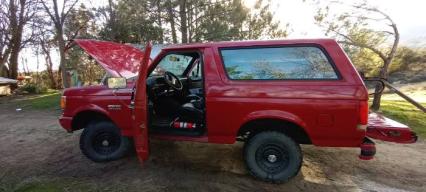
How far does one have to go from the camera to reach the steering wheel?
4.87 meters

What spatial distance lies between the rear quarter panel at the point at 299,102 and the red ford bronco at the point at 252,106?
0.01 meters

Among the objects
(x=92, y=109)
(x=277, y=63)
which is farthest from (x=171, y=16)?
(x=277, y=63)

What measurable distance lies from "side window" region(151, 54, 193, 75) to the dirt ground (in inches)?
54.4

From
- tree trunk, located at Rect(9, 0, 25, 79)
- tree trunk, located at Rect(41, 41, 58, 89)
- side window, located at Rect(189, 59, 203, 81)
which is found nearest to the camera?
side window, located at Rect(189, 59, 203, 81)

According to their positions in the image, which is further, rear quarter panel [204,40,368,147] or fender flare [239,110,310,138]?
fender flare [239,110,310,138]

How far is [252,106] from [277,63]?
2.08ft

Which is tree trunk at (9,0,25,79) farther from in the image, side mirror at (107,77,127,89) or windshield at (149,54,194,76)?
side mirror at (107,77,127,89)

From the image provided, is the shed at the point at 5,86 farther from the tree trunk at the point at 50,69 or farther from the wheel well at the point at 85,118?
the wheel well at the point at 85,118

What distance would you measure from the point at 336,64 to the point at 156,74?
257 centimetres

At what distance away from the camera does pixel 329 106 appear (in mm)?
3896

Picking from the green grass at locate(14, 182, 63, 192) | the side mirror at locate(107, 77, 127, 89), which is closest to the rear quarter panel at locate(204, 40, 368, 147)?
the side mirror at locate(107, 77, 127, 89)

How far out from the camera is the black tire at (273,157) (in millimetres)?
4176

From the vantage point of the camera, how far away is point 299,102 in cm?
399

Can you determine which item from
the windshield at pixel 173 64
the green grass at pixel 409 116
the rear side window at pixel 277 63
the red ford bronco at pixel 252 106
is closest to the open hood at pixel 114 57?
the red ford bronco at pixel 252 106
